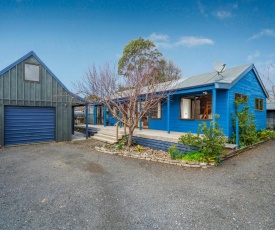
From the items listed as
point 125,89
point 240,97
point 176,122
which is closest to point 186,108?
point 176,122

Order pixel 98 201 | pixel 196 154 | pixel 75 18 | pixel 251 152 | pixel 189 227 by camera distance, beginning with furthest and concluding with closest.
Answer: pixel 75 18
pixel 251 152
pixel 196 154
pixel 98 201
pixel 189 227

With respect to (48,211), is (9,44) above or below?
above

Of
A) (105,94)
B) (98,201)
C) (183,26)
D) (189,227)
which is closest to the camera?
(189,227)

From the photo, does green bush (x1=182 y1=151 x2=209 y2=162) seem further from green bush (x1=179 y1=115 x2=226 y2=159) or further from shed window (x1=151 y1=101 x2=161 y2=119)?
shed window (x1=151 y1=101 x2=161 y2=119)

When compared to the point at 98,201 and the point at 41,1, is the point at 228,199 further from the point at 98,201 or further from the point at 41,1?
the point at 41,1

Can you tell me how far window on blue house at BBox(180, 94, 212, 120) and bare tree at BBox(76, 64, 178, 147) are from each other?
5.77 ft

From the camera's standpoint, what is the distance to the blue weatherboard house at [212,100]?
866cm

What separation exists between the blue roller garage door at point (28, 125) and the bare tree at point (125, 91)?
285 cm

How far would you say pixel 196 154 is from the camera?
6.23 m

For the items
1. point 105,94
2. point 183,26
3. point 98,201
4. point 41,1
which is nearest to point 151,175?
point 98,201

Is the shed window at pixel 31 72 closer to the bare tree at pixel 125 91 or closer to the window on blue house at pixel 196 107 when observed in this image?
the bare tree at pixel 125 91

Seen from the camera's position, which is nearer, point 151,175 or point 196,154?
point 151,175

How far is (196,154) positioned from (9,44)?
63.9ft

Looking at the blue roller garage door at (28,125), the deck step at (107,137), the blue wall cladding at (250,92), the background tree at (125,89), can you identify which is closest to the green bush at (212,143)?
the background tree at (125,89)
